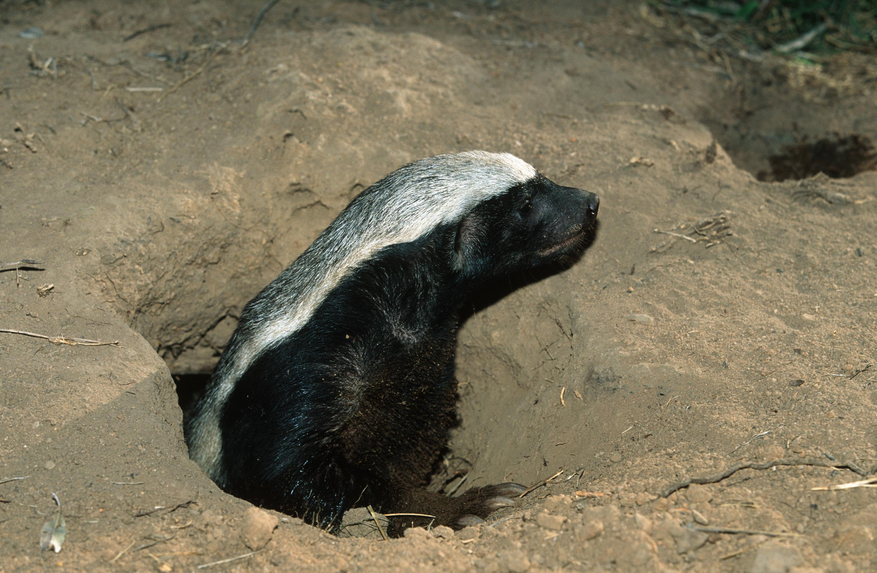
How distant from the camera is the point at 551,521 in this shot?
2596mm

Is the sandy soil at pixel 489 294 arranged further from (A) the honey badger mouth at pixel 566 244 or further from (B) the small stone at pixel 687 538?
(A) the honey badger mouth at pixel 566 244

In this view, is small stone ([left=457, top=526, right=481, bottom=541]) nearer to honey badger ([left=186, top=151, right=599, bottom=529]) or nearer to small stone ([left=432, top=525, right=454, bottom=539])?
small stone ([left=432, top=525, right=454, bottom=539])

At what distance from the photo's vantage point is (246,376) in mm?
3592

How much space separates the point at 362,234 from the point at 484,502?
1.55 meters

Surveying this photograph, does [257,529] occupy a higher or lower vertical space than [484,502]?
higher

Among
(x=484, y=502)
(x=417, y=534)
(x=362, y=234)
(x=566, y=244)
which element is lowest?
(x=484, y=502)

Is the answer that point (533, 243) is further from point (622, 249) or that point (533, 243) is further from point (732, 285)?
point (732, 285)

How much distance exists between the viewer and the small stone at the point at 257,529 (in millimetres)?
2568

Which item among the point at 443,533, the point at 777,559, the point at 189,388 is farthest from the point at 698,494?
the point at 189,388

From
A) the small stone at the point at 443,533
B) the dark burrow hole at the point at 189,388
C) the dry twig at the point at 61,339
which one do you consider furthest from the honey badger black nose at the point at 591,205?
the dark burrow hole at the point at 189,388

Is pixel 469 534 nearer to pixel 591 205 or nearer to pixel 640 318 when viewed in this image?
pixel 640 318

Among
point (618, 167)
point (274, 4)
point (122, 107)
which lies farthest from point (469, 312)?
point (274, 4)

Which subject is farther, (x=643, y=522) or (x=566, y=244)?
(x=566, y=244)

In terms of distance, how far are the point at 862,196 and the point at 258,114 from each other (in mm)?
4205
